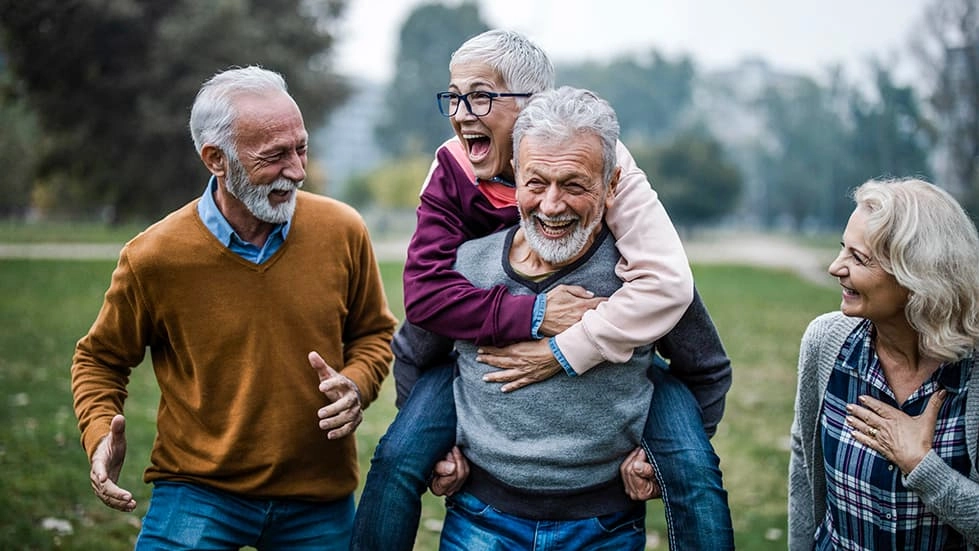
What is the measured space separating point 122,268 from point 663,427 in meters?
1.87

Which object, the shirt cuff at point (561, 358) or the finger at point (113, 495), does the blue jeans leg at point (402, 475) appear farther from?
the finger at point (113, 495)

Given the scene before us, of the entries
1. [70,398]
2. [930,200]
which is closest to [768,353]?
[70,398]

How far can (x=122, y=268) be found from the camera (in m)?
2.91

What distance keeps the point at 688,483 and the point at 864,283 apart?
785 millimetres

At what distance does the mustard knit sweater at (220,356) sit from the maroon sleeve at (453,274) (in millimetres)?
544

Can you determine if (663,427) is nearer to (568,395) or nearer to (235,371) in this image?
(568,395)

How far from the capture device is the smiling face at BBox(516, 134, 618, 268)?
2.42 m

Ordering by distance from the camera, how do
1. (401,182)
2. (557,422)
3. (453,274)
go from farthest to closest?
(401,182)
(453,274)
(557,422)

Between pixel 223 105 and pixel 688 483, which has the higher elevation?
pixel 223 105

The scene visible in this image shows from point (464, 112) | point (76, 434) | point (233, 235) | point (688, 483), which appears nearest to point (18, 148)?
point (76, 434)

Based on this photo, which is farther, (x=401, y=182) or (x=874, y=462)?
(x=401, y=182)

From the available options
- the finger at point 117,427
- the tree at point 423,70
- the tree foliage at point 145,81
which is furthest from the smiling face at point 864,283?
the tree at point 423,70

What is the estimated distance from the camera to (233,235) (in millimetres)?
2996

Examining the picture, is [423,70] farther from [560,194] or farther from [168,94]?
[560,194]
